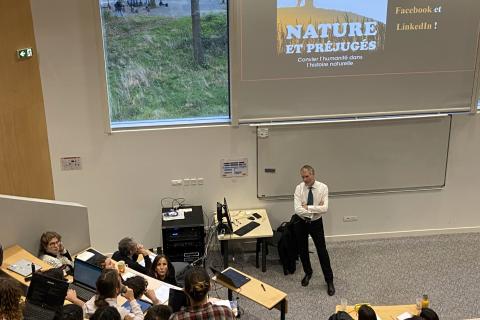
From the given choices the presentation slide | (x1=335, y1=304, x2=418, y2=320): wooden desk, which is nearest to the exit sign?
the presentation slide

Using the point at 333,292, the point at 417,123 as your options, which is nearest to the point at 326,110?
the point at 417,123

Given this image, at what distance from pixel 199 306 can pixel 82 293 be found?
5.61ft

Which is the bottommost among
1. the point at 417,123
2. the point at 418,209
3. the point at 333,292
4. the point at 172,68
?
the point at 333,292

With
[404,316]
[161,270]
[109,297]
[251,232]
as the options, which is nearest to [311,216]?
[251,232]

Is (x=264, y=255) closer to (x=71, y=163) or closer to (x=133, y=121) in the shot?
(x=133, y=121)

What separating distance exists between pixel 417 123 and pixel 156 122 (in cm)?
315

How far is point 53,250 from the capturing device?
203 inches

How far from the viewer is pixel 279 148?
6.67 m

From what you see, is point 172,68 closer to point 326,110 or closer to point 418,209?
point 326,110

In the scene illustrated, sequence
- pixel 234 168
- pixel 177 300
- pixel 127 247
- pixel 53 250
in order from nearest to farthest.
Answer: pixel 177 300, pixel 53 250, pixel 127 247, pixel 234 168

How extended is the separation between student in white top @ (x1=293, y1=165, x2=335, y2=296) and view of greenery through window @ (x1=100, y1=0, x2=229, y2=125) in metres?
1.35

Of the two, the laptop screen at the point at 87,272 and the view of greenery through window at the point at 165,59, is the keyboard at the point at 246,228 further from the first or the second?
the laptop screen at the point at 87,272

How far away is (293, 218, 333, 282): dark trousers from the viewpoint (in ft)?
19.9

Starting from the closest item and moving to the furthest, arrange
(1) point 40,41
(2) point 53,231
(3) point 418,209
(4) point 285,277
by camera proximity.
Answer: (2) point 53,231 < (1) point 40,41 < (4) point 285,277 < (3) point 418,209
